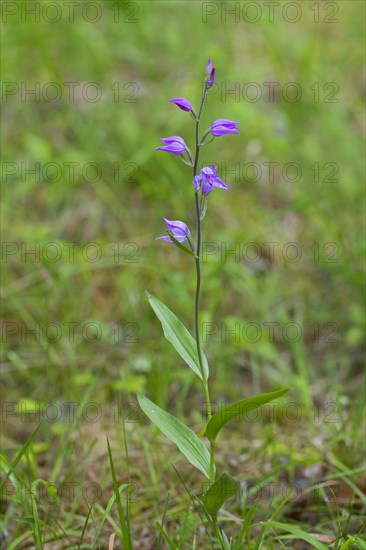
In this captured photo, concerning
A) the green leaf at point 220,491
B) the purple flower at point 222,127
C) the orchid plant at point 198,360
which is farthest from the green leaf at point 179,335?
the purple flower at point 222,127

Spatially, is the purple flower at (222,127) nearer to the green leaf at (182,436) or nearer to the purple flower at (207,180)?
the purple flower at (207,180)

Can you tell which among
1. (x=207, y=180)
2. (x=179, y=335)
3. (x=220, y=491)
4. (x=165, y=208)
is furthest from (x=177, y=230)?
(x=165, y=208)

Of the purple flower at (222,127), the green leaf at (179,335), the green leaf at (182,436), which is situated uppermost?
the purple flower at (222,127)

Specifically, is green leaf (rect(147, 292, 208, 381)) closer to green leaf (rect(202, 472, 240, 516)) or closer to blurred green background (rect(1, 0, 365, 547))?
green leaf (rect(202, 472, 240, 516))

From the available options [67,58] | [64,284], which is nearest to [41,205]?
[64,284]

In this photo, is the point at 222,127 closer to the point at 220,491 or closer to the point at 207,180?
the point at 207,180

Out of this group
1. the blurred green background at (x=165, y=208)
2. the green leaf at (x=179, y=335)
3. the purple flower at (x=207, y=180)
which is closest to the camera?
the purple flower at (x=207, y=180)
